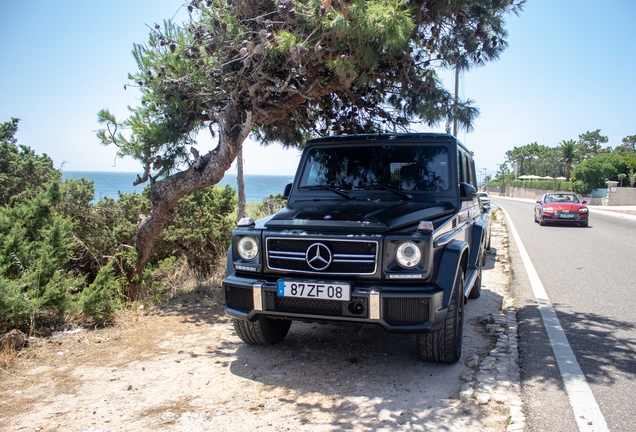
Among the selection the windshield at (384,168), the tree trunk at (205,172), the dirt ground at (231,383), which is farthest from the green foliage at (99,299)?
the windshield at (384,168)

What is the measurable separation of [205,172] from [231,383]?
3.25 m

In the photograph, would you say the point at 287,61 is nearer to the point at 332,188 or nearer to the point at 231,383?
the point at 332,188

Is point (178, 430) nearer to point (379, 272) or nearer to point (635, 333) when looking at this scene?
point (379, 272)

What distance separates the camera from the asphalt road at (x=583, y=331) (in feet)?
10.7

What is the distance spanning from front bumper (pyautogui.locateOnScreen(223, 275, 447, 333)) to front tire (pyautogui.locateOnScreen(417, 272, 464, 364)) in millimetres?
276

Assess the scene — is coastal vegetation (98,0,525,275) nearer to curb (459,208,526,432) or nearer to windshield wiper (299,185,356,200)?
windshield wiper (299,185,356,200)

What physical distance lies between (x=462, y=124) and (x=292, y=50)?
107 inches

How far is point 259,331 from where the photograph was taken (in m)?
4.45

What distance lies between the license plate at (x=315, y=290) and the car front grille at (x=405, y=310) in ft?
1.02

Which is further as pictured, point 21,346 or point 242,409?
point 21,346

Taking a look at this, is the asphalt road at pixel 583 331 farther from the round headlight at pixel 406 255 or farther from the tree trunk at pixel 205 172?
the tree trunk at pixel 205 172

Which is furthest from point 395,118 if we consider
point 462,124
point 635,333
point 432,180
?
point 635,333

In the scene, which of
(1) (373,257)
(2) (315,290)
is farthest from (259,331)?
(1) (373,257)

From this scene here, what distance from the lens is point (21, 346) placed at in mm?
4500
